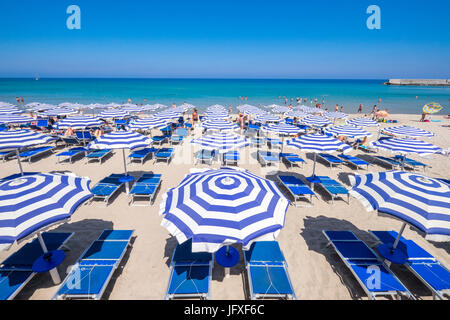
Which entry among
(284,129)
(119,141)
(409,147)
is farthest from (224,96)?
(119,141)

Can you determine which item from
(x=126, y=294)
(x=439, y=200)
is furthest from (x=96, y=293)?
(x=439, y=200)

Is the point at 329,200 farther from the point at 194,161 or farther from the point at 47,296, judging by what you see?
the point at 47,296

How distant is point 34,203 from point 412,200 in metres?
6.47

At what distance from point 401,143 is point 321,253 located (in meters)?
5.84

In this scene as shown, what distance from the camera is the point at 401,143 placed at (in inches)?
318

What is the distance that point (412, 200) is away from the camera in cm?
377

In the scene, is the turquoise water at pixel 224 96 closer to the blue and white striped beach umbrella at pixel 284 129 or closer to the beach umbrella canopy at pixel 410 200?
the blue and white striped beach umbrella at pixel 284 129

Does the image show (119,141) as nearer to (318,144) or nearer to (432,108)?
(318,144)

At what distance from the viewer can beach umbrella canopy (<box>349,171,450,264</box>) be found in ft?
11.2

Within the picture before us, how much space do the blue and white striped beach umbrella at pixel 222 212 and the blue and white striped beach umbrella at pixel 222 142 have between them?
3722 mm

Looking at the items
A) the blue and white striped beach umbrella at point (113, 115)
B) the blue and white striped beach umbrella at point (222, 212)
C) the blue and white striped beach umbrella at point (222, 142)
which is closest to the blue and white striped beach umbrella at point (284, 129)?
the blue and white striped beach umbrella at point (222, 142)

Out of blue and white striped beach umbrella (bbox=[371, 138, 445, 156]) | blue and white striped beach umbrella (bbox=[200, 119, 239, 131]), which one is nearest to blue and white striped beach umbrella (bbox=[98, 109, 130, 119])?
blue and white striped beach umbrella (bbox=[200, 119, 239, 131])

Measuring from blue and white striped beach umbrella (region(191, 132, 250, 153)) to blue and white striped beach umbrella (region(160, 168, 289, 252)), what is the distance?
12.2 ft

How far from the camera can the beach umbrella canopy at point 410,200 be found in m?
3.43
